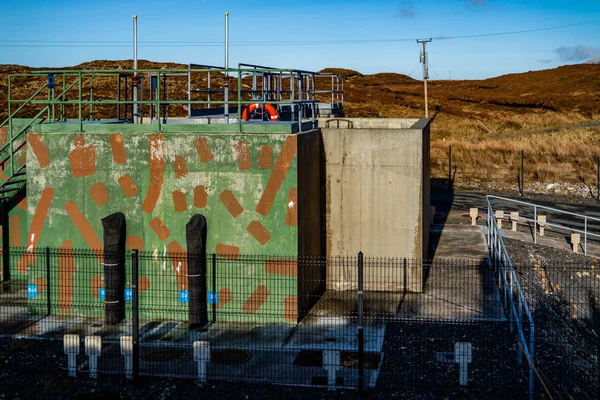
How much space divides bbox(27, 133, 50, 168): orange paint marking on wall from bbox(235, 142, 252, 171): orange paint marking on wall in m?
3.83

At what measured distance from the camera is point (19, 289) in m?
16.9

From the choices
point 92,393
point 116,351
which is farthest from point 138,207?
point 92,393

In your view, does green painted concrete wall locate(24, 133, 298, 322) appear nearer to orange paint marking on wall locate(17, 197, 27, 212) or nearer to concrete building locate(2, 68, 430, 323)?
concrete building locate(2, 68, 430, 323)

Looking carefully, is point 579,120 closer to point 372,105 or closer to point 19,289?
point 372,105

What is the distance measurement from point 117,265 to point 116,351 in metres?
2.15

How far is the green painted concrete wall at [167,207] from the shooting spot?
47.7 ft

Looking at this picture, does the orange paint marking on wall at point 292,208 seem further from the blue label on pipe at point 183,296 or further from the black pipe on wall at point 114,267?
the black pipe on wall at point 114,267

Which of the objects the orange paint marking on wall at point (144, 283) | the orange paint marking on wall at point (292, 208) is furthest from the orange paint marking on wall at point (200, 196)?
the orange paint marking on wall at point (144, 283)

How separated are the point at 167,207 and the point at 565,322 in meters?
7.85

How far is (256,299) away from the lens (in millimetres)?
14625

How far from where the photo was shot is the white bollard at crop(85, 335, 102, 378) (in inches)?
456

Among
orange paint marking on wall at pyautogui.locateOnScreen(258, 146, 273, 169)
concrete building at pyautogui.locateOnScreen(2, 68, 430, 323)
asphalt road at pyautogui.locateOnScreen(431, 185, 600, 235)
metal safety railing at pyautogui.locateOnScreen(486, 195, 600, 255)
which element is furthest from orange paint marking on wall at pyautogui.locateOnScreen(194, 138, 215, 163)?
asphalt road at pyautogui.locateOnScreen(431, 185, 600, 235)

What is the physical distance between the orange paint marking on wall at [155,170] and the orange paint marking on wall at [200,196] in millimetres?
715

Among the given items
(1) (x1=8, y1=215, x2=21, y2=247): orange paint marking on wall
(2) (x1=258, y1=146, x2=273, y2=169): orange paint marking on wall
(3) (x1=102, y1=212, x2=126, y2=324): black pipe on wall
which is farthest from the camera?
(1) (x1=8, y1=215, x2=21, y2=247): orange paint marking on wall
